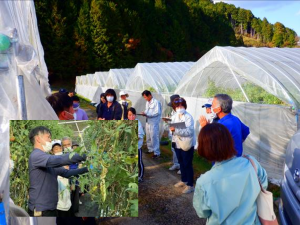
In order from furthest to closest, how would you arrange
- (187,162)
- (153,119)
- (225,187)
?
(153,119) → (187,162) → (225,187)

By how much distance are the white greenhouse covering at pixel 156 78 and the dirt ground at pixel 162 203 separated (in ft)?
19.3

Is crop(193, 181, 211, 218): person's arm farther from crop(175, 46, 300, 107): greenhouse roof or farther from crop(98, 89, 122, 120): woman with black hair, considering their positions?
crop(175, 46, 300, 107): greenhouse roof

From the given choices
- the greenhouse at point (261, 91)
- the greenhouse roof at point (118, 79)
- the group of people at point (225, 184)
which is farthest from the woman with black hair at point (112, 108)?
the greenhouse roof at point (118, 79)

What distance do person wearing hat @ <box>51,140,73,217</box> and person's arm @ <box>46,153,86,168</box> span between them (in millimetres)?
46

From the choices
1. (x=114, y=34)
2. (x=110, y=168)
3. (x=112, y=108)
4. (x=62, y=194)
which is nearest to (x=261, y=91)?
(x=112, y=108)

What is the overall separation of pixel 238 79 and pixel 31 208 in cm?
588

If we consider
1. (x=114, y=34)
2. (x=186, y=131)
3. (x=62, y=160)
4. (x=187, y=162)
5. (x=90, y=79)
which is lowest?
(x=187, y=162)

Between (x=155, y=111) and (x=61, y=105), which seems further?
(x=155, y=111)

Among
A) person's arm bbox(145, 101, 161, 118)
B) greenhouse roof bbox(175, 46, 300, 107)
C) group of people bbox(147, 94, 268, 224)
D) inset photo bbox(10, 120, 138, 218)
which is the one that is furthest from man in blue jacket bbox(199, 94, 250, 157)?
person's arm bbox(145, 101, 161, 118)

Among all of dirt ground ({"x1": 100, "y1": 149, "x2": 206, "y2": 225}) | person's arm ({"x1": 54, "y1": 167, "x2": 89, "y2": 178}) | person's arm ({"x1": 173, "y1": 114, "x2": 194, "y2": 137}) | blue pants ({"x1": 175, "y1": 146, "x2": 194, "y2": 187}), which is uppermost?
person's arm ({"x1": 54, "y1": 167, "x2": 89, "y2": 178})

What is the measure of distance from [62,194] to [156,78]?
10165mm

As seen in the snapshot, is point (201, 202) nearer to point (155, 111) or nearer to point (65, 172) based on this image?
point (65, 172)

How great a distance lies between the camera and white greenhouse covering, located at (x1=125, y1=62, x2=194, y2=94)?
11.7 meters

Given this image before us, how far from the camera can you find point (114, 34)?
36.5 metres
